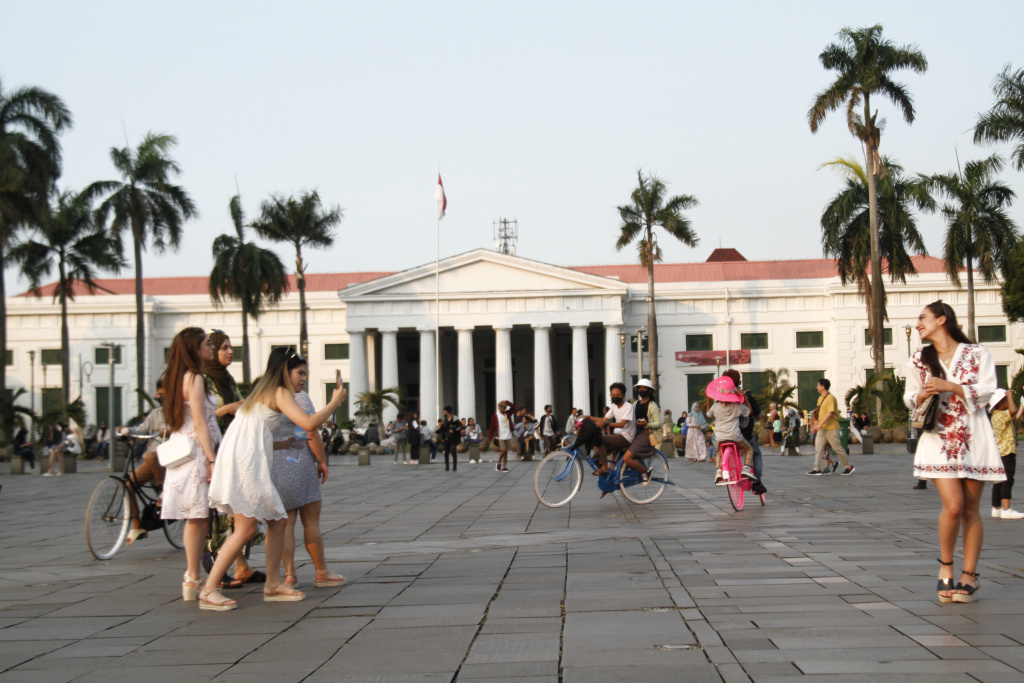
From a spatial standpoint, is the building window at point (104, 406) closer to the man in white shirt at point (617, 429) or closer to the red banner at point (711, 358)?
the red banner at point (711, 358)

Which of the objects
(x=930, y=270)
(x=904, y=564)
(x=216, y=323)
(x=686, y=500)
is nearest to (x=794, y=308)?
(x=930, y=270)

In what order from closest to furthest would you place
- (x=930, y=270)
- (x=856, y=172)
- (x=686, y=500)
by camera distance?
(x=686, y=500)
(x=856, y=172)
(x=930, y=270)

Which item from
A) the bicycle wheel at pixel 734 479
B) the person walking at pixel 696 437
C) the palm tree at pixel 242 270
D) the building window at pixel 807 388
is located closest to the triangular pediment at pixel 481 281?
the palm tree at pixel 242 270

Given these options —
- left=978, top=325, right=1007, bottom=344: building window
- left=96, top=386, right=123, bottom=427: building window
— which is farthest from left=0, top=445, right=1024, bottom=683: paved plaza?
left=96, top=386, right=123, bottom=427: building window

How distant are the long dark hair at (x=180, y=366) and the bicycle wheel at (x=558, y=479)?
6.76 meters

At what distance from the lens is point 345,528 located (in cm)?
1170

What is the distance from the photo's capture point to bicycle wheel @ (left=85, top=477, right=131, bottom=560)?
8.95 m

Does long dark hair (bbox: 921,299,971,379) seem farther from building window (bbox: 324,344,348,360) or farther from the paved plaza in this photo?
building window (bbox: 324,344,348,360)

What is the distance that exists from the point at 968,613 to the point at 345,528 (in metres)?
7.46

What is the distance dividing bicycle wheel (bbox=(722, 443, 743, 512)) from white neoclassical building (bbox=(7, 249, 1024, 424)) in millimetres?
43528

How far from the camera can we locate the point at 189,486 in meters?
6.86

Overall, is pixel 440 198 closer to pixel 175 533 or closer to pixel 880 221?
pixel 880 221

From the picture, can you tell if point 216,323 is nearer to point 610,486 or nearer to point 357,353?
point 357,353

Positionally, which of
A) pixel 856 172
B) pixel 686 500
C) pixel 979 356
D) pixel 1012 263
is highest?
pixel 856 172
